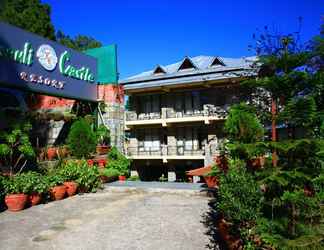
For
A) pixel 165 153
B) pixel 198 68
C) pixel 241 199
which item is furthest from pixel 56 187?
pixel 198 68

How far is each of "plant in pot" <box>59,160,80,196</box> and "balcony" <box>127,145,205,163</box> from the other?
10.1m

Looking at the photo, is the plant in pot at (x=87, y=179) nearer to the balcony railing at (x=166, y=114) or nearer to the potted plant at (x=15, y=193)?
the potted plant at (x=15, y=193)

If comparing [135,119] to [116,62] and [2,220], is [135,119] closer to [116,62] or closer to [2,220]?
[116,62]

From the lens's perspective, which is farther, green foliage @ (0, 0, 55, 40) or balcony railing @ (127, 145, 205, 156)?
green foliage @ (0, 0, 55, 40)

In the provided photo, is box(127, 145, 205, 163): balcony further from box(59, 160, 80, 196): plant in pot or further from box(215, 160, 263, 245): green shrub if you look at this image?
box(215, 160, 263, 245): green shrub

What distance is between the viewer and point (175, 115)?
2459 centimetres

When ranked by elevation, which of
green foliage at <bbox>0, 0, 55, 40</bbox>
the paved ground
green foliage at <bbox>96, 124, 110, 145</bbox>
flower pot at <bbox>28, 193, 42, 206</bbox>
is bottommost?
the paved ground

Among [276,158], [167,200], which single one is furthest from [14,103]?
[276,158]

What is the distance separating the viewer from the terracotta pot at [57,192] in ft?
41.4

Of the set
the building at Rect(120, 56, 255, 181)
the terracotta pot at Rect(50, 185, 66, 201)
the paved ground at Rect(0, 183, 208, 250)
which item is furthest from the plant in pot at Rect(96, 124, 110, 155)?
the terracotta pot at Rect(50, 185, 66, 201)

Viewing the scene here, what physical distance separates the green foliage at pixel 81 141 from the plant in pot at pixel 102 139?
2144mm

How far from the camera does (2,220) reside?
32.2 feet

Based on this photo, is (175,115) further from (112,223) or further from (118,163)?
(112,223)

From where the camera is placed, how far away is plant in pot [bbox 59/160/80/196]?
13469 mm
